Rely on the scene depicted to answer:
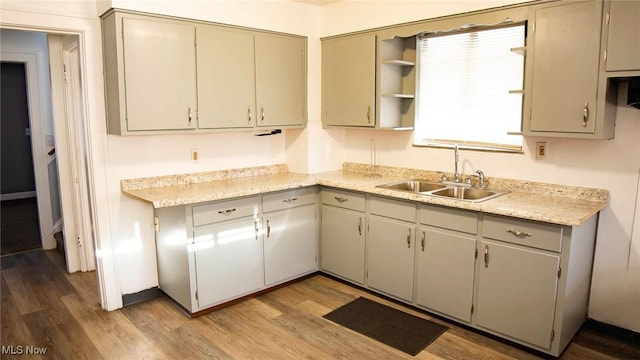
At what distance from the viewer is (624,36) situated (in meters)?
2.40

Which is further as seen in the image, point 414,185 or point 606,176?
point 414,185

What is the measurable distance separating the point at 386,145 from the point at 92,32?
2559 millimetres

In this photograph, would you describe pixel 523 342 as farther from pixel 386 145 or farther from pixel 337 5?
pixel 337 5

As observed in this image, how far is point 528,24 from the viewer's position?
2.79m

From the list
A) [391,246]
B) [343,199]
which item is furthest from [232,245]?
[391,246]

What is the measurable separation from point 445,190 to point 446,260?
0.62 metres

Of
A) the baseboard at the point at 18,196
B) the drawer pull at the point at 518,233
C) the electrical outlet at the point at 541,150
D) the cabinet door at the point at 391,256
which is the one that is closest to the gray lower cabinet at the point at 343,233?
the cabinet door at the point at 391,256

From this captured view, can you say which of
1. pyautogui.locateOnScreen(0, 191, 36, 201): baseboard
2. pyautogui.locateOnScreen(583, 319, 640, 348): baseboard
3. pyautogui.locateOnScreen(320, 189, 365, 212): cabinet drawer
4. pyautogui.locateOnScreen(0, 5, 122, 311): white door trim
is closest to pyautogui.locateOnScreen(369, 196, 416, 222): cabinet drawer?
pyautogui.locateOnScreen(320, 189, 365, 212): cabinet drawer

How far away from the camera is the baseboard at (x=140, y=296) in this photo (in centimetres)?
341

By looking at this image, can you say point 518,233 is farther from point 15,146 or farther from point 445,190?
point 15,146

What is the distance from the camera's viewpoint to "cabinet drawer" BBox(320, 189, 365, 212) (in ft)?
11.7

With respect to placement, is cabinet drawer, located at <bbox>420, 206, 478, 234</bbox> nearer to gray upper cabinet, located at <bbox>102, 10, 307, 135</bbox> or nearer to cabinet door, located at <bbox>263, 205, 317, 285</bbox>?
cabinet door, located at <bbox>263, 205, 317, 285</bbox>

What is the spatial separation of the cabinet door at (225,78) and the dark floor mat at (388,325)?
1726mm

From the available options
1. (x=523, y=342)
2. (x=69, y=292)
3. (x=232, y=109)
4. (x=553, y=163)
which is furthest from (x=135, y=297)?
(x=553, y=163)
